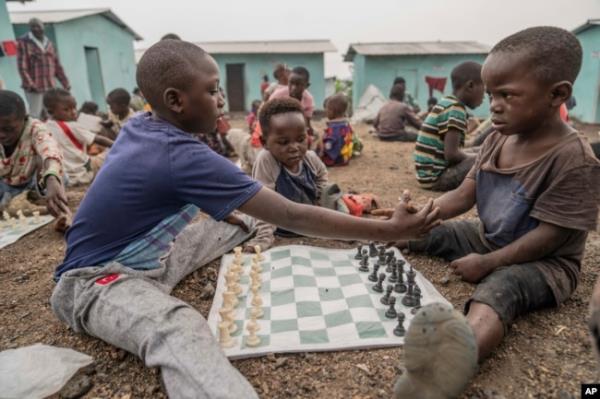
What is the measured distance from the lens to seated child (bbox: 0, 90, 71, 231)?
319 cm

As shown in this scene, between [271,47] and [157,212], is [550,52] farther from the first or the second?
[271,47]

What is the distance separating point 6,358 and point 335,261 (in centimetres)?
176

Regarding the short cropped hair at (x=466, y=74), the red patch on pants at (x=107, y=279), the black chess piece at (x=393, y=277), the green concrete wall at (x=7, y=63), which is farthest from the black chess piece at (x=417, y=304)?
the green concrete wall at (x=7, y=63)

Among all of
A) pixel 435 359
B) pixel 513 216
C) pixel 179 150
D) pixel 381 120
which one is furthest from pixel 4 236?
pixel 381 120

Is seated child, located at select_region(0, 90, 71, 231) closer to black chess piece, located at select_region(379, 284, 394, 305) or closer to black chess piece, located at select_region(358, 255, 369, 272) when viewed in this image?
black chess piece, located at select_region(358, 255, 369, 272)

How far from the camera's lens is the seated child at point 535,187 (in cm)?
181

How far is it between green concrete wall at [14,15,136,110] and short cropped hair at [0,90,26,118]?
9024 millimetres

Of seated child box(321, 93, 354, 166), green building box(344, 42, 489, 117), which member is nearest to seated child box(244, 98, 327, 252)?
seated child box(321, 93, 354, 166)

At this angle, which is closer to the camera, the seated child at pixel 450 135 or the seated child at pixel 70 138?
the seated child at pixel 450 135

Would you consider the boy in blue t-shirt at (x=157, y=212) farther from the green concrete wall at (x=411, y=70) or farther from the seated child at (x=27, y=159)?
the green concrete wall at (x=411, y=70)

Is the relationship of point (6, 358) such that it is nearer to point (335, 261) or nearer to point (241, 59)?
point (335, 261)

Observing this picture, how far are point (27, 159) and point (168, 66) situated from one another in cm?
270

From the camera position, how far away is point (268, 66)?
17.1 meters

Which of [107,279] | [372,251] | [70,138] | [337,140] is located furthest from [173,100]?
[337,140]
